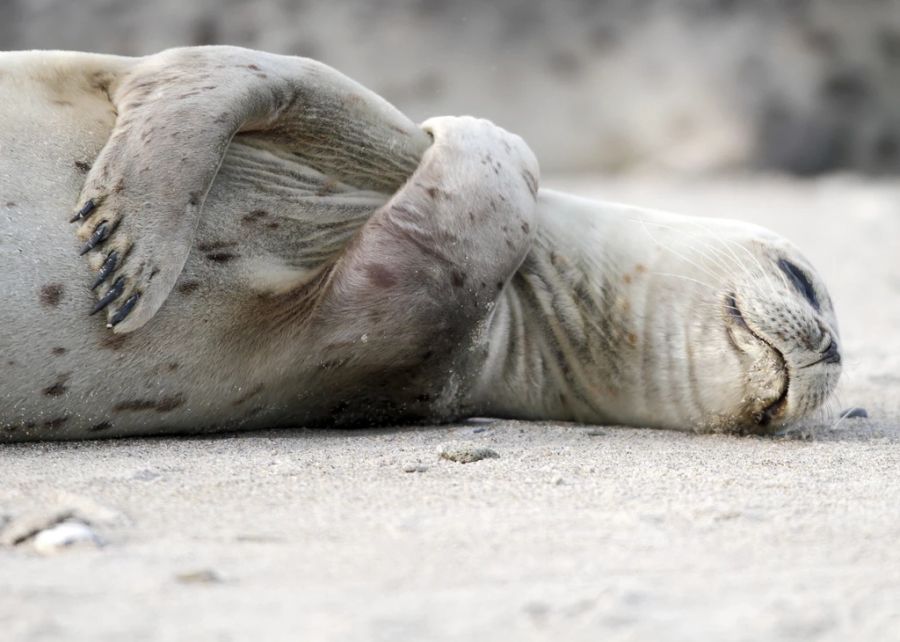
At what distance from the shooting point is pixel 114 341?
3.06 m

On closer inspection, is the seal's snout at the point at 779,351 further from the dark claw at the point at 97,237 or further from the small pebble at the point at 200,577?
the small pebble at the point at 200,577

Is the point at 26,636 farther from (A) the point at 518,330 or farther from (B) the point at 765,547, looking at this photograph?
(A) the point at 518,330

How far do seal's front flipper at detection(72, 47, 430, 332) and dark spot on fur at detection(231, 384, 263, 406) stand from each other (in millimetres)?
369

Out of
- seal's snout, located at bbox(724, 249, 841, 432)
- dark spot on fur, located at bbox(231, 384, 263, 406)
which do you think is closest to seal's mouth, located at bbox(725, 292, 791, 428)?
seal's snout, located at bbox(724, 249, 841, 432)

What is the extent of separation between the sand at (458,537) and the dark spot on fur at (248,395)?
12 cm

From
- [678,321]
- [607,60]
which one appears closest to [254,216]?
[678,321]

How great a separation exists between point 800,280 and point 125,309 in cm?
178

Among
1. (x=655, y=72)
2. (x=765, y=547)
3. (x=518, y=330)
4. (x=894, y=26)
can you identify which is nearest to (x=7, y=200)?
(x=518, y=330)

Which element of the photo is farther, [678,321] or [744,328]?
[678,321]

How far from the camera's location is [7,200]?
9.92ft

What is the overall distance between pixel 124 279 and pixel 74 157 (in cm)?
35

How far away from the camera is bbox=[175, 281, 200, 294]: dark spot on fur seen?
3137 mm

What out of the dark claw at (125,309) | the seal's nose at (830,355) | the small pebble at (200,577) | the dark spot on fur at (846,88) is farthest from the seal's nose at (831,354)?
the dark spot on fur at (846,88)

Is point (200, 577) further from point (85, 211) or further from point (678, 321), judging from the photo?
point (678, 321)
